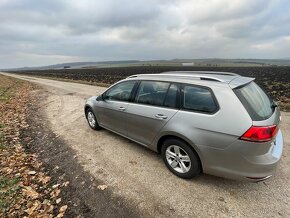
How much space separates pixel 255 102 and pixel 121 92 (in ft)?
9.29

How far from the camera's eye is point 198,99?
11.5 ft

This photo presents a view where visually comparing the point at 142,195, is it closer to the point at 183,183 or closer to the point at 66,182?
the point at 183,183

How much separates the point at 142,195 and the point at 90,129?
351cm

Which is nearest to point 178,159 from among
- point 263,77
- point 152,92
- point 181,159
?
point 181,159

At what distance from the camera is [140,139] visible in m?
4.54

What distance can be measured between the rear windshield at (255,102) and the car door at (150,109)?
105 centimetres

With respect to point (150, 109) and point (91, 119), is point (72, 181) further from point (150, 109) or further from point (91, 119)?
point (91, 119)

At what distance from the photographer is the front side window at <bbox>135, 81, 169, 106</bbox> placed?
406cm

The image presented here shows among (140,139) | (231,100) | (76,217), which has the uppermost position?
(231,100)

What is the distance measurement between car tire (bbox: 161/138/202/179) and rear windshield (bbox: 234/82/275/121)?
1063mm

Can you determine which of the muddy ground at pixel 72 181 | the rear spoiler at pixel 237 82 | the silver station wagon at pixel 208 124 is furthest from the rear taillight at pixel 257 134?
the muddy ground at pixel 72 181

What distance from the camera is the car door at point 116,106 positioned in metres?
4.87

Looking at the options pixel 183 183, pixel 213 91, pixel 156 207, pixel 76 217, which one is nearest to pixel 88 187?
pixel 76 217

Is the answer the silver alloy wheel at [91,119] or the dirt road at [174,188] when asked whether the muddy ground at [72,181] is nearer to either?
the dirt road at [174,188]
